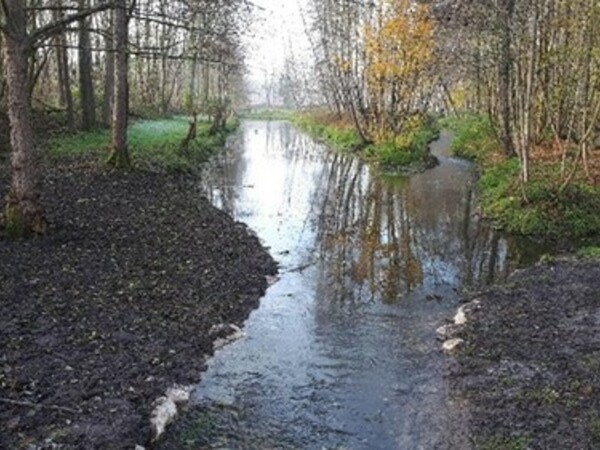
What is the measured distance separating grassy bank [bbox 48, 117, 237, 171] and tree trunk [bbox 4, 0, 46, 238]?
8.99m

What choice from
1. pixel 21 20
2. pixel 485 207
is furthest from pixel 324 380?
pixel 485 207

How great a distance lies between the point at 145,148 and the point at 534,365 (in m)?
19.6

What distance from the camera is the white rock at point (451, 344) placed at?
9.49m

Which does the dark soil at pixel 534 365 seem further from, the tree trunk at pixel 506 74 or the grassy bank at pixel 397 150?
the grassy bank at pixel 397 150

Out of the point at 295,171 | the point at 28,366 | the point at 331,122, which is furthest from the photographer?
the point at 331,122

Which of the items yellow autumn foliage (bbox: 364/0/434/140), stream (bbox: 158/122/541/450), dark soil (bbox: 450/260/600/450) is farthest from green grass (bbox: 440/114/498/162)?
dark soil (bbox: 450/260/600/450)

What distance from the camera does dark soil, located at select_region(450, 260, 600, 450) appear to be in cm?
706

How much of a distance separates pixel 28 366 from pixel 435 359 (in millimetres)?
5331

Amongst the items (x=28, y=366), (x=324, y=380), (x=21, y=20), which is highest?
(x=21, y=20)

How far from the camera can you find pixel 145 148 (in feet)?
83.1

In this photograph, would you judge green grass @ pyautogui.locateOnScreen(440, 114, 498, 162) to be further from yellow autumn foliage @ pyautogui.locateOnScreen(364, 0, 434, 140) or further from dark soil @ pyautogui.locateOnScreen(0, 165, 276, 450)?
dark soil @ pyautogui.locateOnScreen(0, 165, 276, 450)

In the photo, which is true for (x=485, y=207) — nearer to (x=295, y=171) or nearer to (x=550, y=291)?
(x=550, y=291)

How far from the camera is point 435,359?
927 centimetres

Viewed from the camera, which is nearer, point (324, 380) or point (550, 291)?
point (324, 380)
